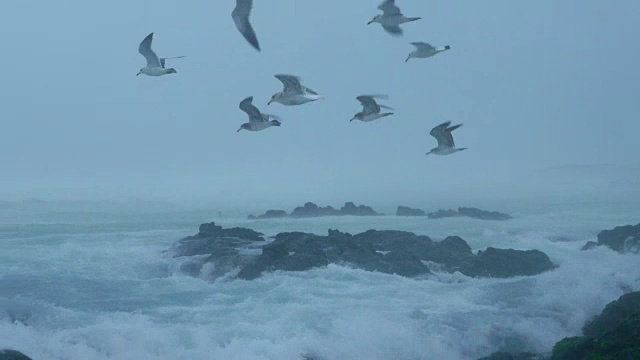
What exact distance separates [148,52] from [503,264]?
10.8 meters

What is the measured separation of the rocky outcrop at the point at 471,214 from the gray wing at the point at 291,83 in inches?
876

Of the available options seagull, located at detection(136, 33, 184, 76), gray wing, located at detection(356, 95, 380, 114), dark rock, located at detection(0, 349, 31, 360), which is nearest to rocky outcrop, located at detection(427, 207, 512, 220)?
gray wing, located at detection(356, 95, 380, 114)

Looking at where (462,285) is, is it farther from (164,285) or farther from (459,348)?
(164,285)

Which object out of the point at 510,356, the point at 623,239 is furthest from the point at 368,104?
the point at 623,239

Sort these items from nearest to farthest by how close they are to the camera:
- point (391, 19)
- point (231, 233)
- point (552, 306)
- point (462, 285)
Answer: point (391, 19)
point (552, 306)
point (462, 285)
point (231, 233)

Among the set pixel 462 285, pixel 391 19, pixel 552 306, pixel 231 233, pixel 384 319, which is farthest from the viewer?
pixel 231 233

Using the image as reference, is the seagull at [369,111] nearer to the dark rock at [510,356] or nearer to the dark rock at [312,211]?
the dark rock at [510,356]

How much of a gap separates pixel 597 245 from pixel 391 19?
49.4ft

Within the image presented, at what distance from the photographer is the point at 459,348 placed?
513 inches

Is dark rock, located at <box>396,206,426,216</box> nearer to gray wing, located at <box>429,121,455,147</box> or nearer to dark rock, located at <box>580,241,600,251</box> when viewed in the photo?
dark rock, located at <box>580,241,600,251</box>

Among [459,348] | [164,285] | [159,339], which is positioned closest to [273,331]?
[159,339]

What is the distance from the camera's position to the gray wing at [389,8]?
10.1 metres

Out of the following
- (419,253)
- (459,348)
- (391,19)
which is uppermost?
(391,19)

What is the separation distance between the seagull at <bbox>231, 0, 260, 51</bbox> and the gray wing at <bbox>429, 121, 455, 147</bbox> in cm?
391
